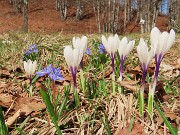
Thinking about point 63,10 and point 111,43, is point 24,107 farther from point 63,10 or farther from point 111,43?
point 63,10

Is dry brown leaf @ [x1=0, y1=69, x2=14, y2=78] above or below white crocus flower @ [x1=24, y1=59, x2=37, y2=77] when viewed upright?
below

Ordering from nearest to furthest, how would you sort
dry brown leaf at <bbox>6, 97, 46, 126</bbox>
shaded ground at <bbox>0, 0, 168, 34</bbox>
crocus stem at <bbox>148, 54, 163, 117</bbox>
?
crocus stem at <bbox>148, 54, 163, 117</bbox>, dry brown leaf at <bbox>6, 97, 46, 126</bbox>, shaded ground at <bbox>0, 0, 168, 34</bbox>

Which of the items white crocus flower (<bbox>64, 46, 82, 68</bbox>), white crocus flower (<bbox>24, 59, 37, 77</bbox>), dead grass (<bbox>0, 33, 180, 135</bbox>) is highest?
white crocus flower (<bbox>64, 46, 82, 68</bbox>)

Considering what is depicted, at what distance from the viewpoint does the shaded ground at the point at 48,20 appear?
23812 mm

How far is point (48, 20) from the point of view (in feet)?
89.4

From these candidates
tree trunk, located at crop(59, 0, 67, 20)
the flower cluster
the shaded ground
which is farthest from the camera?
tree trunk, located at crop(59, 0, 67, 20)

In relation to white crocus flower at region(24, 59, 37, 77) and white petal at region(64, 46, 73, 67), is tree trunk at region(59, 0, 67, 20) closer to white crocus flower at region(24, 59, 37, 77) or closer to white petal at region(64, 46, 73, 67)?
white crocus flower at region(24, 59, 37, 77)

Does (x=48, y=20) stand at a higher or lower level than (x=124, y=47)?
higher

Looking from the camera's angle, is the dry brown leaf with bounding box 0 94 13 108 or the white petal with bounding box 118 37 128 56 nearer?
the white petal with bounding box 118 37 128 56

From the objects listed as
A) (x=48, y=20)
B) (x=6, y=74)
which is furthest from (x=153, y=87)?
(x=48, y=20)

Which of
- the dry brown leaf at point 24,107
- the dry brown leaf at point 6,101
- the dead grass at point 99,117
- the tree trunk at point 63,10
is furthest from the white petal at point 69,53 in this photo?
the tree trunk at point 63,10

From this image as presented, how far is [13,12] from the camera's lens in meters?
28.8

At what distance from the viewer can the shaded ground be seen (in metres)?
23.8

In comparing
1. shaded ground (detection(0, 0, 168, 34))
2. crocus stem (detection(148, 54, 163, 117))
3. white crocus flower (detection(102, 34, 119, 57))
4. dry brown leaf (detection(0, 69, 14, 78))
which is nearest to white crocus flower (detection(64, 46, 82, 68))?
white crocus flower (detection(102, 34, 119, 57))
